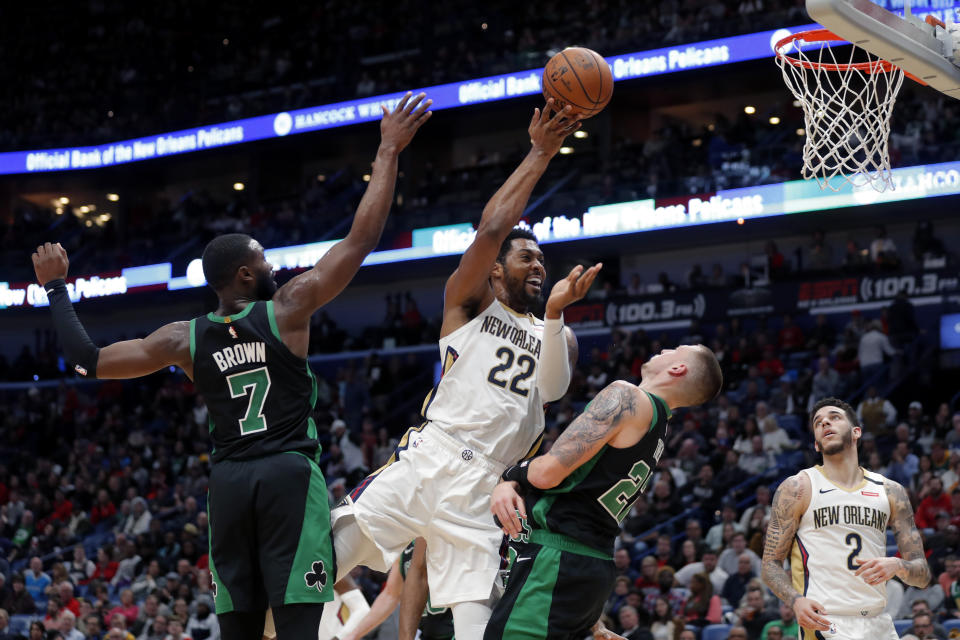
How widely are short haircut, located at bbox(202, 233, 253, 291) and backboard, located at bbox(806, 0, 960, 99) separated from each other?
3.01 m

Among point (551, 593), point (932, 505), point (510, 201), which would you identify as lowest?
point (932, 505)

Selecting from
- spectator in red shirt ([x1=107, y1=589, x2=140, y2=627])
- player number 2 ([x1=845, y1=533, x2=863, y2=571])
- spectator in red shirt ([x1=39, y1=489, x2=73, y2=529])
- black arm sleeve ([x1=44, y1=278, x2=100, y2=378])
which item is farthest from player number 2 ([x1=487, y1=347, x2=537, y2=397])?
spectator in red shirt ([x1=39, y1=489, x2=73, y2=529])

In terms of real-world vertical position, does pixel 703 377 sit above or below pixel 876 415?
→ above

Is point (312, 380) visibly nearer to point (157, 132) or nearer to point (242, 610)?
point (242, 610)

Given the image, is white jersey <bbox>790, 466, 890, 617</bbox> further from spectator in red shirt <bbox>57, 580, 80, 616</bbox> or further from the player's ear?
spectator in red shirt <bbox>57, 580, 80, 616</bbox>

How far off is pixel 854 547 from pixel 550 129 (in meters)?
2.98

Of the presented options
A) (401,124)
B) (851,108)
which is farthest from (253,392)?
(851,108)

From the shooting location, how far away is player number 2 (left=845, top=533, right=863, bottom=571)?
251 inches

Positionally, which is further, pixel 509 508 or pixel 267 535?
pixel 267 535

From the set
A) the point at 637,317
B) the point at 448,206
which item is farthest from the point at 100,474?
the point at 637,317

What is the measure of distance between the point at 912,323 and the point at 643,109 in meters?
10.0

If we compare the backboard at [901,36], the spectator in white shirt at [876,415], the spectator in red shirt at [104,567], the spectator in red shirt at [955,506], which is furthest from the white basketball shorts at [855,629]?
the spectator in red shirt at [104,567]

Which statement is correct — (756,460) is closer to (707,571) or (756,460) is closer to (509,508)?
(707,571)

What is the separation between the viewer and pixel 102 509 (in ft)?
66.8
